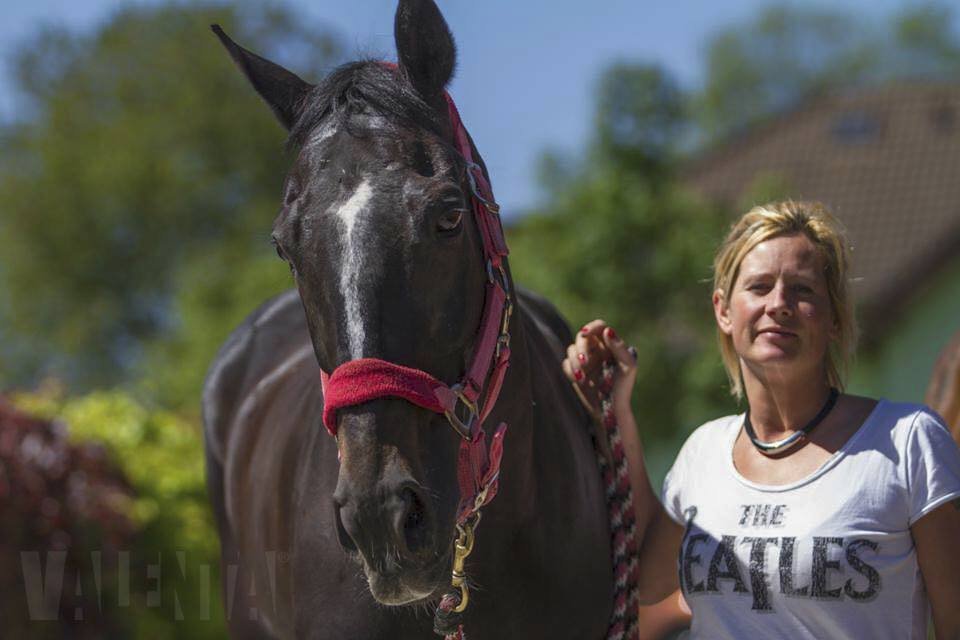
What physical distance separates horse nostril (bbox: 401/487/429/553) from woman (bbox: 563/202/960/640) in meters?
0.83

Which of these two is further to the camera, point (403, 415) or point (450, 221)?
point (450, 221)

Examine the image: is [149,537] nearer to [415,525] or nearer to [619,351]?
[619,351]

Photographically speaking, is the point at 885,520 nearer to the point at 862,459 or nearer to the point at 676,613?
the point at 862,459

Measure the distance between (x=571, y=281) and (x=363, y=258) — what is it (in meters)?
10.2

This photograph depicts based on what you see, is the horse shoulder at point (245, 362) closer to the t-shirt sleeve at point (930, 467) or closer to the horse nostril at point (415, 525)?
the horse nostril at point (415, 525)

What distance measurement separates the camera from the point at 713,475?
2.80 metres

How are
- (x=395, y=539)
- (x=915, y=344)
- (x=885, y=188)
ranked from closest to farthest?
(x=395, y=539), (x=915, y=344), (x=885, y=188)

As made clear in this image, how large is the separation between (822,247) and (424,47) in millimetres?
1016

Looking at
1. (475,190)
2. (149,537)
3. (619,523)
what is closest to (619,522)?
Result: (619,523)

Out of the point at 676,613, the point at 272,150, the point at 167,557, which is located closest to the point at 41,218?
the point at 272,150

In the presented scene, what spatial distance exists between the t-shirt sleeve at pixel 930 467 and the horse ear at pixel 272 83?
5.01ft

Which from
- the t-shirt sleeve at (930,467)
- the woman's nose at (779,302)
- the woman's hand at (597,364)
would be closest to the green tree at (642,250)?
the woman's hand at (597,364)

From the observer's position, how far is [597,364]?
317 centimetres

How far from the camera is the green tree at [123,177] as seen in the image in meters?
32.4
